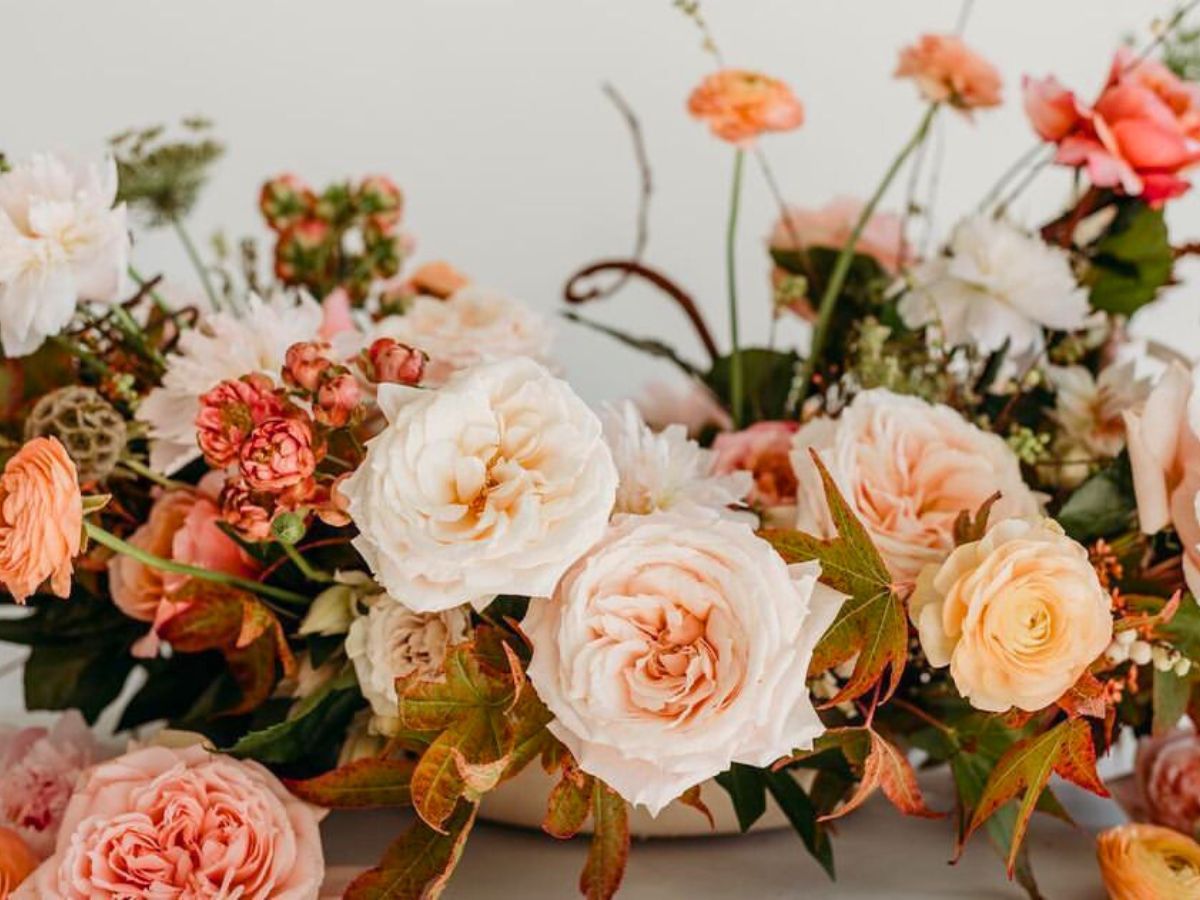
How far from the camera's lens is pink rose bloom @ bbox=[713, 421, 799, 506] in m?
0.77

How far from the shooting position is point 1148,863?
2.31 ft

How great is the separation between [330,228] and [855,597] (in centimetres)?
54

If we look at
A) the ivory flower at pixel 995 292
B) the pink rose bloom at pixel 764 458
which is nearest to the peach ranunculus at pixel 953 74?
the ivory flower at pixel 995 292

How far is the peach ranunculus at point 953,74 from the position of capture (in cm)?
89

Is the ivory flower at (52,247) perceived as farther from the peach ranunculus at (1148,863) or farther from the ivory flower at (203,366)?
the peach ranunculus at (1148,863)

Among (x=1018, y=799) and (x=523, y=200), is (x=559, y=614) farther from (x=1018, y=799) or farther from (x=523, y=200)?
(x=523, y=200)

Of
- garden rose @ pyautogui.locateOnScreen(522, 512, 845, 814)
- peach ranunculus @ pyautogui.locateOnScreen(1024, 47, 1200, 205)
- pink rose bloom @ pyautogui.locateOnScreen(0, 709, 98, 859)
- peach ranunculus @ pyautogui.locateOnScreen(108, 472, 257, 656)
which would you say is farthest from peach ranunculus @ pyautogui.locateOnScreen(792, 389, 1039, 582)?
pink rose bloom @ pyautogui.locateOnScreen(0, 709, 98, 859)

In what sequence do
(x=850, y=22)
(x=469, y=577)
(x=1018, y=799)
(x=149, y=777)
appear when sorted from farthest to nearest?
(x=850, y=22)
(x=1018, y=799)
(x=149, y=777)
(x=469, y=577)

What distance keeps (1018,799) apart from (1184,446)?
9.5 inches

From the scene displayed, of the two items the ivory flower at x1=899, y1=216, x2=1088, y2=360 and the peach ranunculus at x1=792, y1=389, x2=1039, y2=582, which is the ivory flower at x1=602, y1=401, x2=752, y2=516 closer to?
the peach ranunculus at x1=792, y1=389, x2=1039, y2=582

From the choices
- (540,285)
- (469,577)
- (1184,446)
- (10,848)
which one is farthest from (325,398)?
(540,285)

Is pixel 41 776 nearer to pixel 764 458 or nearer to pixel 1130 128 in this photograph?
pixel 764 458

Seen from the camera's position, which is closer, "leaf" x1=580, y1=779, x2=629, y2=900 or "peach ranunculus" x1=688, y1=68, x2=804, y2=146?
"leaf" x1=580, y1=779, x2=629, y2=900

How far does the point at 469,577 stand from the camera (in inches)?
21.3
